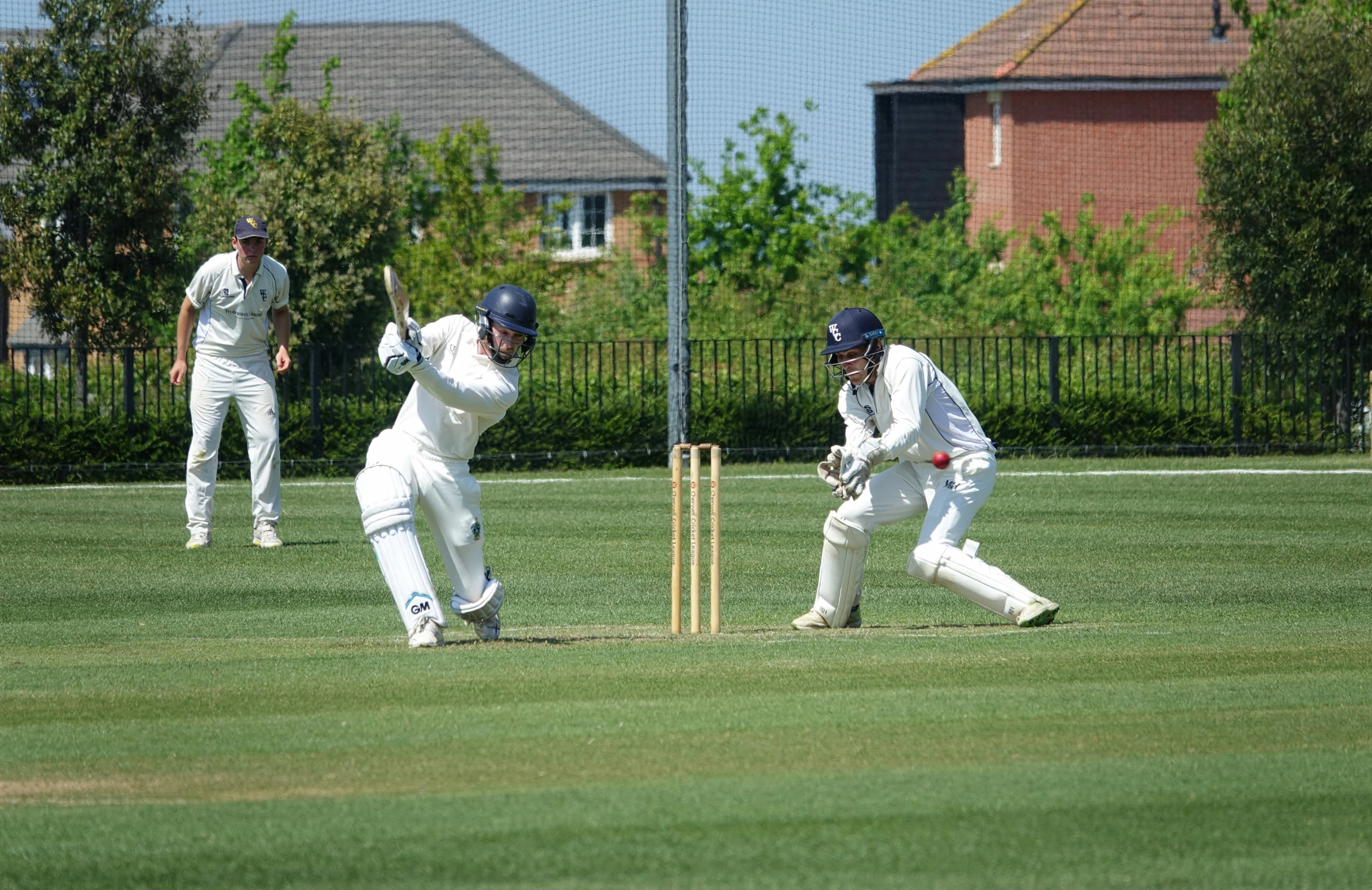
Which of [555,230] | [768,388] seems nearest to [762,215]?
[555,230]

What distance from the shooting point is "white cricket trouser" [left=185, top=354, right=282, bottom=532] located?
1209 cm

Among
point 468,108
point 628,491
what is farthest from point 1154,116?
point 628,491

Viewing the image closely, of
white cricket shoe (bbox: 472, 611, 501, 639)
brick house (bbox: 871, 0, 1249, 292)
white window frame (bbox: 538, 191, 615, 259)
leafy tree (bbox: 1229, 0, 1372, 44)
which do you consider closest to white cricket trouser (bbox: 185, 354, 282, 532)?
white cricket shoe (bbox: 472, 611, 501, 639)

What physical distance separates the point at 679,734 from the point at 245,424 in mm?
7157

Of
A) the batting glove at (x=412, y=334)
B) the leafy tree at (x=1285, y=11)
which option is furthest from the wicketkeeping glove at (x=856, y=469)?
the leafy tree at (x=1285, y=11)

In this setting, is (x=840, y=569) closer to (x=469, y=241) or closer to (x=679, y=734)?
(x=679, y=734)

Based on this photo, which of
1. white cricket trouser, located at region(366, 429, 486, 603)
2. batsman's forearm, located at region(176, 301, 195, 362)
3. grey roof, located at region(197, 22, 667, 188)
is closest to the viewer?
white cricket trouser, located at region(366, 429, 486, 603)

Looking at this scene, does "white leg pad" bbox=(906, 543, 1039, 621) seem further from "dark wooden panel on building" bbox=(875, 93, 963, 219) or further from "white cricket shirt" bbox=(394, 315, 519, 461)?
"dark wooden panel on building" bbox=(875, 93, 963, 219)

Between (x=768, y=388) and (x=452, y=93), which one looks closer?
(x=768, y=388)

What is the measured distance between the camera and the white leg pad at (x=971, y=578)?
8500 mm

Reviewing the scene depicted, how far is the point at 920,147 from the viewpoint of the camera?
4781 centimetres

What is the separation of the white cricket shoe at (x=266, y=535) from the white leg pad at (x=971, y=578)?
543 centimetres

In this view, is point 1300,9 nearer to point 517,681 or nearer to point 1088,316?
point 1088,316

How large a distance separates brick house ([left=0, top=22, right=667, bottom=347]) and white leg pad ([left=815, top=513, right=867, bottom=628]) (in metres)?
31.5
